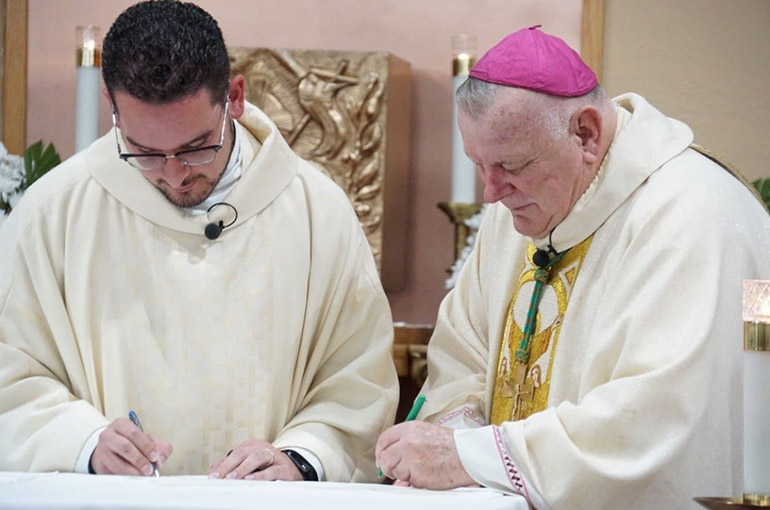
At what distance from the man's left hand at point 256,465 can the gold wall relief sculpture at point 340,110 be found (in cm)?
242

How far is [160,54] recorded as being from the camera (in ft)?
11.4

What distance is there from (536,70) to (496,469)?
→ 1031mm

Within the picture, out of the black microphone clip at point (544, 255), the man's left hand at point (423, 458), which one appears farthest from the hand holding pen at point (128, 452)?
the black microphone clip at point (544, 255)

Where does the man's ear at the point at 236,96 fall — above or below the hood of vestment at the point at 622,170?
above

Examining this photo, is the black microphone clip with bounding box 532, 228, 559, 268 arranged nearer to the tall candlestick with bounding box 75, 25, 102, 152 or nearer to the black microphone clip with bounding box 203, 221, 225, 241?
the black microphone clip with bounding box 203, 221, 225, 241

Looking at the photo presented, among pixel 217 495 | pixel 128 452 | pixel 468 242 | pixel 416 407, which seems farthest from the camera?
pixel 468 242

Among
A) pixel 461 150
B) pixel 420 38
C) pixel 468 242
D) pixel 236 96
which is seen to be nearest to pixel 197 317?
pixel 236 96

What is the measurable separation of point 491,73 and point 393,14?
2732 mm

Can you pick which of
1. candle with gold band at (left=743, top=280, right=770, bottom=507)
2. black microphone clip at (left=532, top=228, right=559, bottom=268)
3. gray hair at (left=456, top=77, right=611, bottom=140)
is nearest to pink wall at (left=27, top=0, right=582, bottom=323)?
black microphone clip at (left=532, top=228, right=559, bottom=268)

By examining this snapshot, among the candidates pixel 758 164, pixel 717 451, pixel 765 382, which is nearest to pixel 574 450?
pixel 717 451

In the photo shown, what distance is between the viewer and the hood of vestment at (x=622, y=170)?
Result: 3.52 metres

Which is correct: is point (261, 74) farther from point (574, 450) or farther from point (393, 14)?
point (574, 450)

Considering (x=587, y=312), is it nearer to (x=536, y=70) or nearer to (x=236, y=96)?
(x=536, y=70)

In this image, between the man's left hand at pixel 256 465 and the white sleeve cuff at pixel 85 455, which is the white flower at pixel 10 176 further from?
the man's left hand at pixel 256 465
